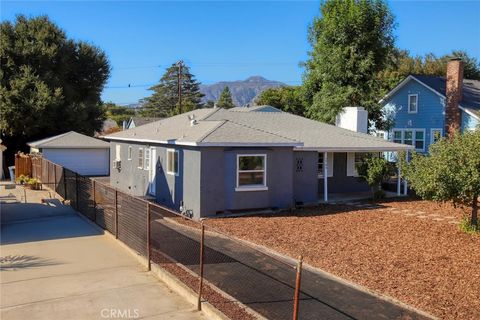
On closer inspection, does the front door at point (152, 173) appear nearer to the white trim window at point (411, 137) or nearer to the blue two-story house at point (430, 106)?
the blue two-story house at point (430, 106)

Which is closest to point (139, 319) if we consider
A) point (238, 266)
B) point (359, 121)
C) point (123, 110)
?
point (238, 266)

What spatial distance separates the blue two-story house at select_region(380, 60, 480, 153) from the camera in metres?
28.3

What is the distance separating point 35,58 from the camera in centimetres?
3831

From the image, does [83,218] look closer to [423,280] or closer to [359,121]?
[423,280]

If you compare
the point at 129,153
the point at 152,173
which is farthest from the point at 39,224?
the point at 129,153

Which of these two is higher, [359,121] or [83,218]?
[359,121]

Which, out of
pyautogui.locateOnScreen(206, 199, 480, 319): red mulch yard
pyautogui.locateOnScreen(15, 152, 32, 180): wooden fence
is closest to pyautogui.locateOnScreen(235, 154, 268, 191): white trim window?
pyautogui.locateOnScreen(206, 199, 480, 319): red mulch yard

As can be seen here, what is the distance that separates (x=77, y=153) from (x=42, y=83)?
25.7 ft

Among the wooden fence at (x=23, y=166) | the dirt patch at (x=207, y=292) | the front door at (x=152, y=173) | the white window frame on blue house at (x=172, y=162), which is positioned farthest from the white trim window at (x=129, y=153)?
the dirt patch at (x=207, y=292)

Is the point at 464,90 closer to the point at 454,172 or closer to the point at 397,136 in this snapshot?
the point at 397,136

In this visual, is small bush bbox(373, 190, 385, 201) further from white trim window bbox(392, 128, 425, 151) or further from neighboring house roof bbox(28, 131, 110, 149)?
neighboring house roof bbox(28, 131, 110, 149)

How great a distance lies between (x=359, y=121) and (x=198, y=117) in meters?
9.62

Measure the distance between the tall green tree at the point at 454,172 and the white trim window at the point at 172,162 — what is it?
347 inches

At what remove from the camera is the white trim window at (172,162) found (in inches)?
711
